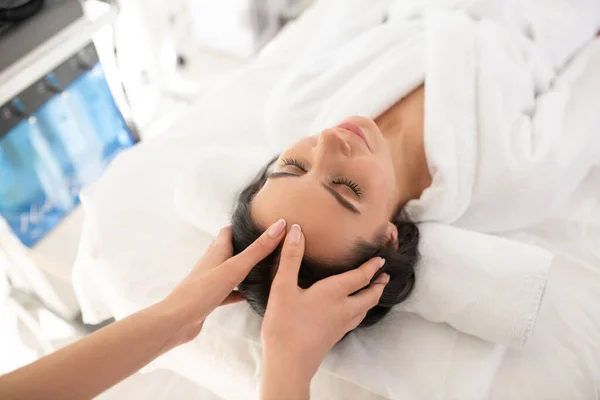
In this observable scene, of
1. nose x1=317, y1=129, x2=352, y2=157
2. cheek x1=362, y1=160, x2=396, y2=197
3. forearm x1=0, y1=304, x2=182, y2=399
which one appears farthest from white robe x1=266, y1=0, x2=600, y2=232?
forearm x1=0, y1=304, x2=182, y2=399

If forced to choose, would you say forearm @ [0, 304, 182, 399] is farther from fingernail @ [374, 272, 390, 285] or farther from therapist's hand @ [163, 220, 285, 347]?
fingernail @ [374, 272, 390, 285]

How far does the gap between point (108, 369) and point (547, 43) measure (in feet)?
4.16

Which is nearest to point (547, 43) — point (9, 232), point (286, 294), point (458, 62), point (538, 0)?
point (538, 0)

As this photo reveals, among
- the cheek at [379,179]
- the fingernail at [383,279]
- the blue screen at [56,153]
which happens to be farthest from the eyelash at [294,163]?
the blue screen at [56,153]

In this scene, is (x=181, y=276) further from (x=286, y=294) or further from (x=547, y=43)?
(x=547, y=43)

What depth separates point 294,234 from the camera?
0.72 m

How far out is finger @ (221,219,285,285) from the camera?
68 centimetres

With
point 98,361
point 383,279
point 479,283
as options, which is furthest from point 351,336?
point 98,361

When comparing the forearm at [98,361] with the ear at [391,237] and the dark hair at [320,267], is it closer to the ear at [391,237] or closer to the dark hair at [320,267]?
the dark hair at [320,267]

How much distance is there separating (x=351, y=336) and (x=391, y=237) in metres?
0.20

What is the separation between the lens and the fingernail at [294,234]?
2.33 ft

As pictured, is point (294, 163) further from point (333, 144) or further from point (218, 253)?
point (218, 253)

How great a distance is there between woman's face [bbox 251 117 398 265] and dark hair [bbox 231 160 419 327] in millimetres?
19

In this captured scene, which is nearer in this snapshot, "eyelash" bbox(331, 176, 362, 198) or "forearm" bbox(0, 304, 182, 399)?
"forearm" bbox(0, 304, 182, 399)
